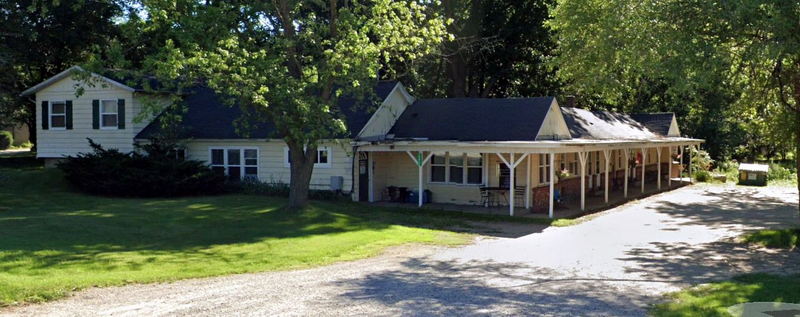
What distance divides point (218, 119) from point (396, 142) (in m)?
8.49

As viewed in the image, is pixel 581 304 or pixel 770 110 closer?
pixel 581 304

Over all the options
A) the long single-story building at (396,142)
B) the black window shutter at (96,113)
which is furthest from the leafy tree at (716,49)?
the black window shutter at (96,113)

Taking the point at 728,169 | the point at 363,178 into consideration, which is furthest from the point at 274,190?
the point at 728,169

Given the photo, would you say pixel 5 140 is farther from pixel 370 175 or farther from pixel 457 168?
pixel 457 168

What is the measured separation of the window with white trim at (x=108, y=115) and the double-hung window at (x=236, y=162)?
426 cm

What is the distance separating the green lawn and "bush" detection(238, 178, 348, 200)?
1.07m

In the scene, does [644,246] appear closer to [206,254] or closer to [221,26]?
[206,254]

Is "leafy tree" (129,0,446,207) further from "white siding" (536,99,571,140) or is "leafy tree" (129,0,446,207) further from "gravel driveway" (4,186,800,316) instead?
"white siding" (536,99,571,140)

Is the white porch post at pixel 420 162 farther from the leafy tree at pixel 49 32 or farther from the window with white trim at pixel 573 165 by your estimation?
the leafy tree at pixel 49 32

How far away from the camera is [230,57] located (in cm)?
1627

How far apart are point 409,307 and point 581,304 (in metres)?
2.39

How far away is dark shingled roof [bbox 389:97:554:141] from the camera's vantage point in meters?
23.8

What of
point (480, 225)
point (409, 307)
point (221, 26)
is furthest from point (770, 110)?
point (221, 26)

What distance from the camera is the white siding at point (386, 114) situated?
2534cm
